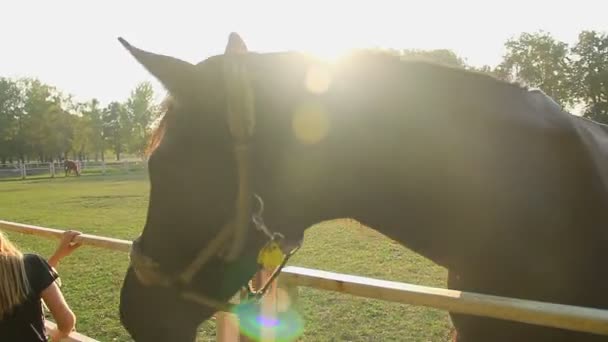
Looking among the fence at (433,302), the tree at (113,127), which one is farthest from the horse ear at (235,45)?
the tree at (113,127)

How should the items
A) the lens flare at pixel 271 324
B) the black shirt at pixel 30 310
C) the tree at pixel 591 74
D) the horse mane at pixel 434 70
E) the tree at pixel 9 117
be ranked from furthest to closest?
the tree at pixel 9 117 < the tree at pixel 591 74 < the black shirt at pixel 30 310 < the lens flare at pixel 271 324 < the horse mane at pixel 434 70

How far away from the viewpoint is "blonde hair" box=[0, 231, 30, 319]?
2.99 meters

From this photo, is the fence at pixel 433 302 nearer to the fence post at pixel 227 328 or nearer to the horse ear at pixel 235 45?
the fence post at pixel 227 328

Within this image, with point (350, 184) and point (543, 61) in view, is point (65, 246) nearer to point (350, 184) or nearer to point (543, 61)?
point (350, 184)

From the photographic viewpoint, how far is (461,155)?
166 centimetres

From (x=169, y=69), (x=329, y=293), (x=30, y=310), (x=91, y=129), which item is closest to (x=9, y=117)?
(x=91, y=129)

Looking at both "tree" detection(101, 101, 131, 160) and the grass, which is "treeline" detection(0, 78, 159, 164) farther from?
the grass

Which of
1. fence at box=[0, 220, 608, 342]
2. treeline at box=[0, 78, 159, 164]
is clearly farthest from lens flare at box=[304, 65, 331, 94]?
treeline at box=[0, 78, 159, 164]

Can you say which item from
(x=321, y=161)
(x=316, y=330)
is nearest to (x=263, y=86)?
(x=321, y=161)

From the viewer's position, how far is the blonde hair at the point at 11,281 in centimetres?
299

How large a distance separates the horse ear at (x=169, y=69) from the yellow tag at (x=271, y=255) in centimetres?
49

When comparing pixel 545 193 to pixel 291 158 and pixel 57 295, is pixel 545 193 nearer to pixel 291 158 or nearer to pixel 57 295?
pixel 291 158

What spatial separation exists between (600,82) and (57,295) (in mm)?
54122

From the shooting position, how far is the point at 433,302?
163 centimetres
